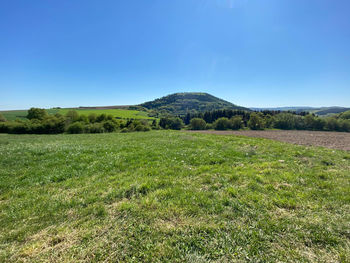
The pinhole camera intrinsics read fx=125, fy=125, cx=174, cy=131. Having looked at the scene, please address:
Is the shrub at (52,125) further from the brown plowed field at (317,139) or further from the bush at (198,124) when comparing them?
the bush at (198,124)

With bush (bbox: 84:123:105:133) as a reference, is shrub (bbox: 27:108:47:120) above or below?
above

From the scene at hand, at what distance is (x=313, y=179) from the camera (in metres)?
5.87

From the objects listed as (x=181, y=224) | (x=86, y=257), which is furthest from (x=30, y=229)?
(x=181, y=224)

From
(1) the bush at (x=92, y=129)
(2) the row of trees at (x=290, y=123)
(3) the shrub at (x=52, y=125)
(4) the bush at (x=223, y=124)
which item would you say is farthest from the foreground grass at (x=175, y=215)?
(2) the row of trees at (x=290, y=123)

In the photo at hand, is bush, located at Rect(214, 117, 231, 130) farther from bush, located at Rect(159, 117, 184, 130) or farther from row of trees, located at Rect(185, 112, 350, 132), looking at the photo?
bush, located at Rect(159, 117, 184, 130)

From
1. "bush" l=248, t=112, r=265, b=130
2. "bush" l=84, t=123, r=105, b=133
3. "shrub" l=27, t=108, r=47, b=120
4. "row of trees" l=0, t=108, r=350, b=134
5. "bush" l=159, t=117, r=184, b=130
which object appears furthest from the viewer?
"bush" l=159, t=117, r=184, b=130

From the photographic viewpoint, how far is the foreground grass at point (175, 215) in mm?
2830

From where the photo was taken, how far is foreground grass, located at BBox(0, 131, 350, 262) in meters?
2.83

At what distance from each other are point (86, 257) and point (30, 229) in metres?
2.16

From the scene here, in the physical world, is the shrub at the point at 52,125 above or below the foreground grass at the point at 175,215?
above

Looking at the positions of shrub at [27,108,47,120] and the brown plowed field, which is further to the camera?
shrub at [27,108,47,120]

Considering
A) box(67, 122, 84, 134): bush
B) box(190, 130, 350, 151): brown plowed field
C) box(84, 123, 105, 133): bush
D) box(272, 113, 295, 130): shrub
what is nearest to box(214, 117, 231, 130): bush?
box(272, 113, 295, 130): shrub

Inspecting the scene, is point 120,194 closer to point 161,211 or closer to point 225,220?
point 161,211

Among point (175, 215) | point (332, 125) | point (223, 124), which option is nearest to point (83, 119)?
point (175, 215)
